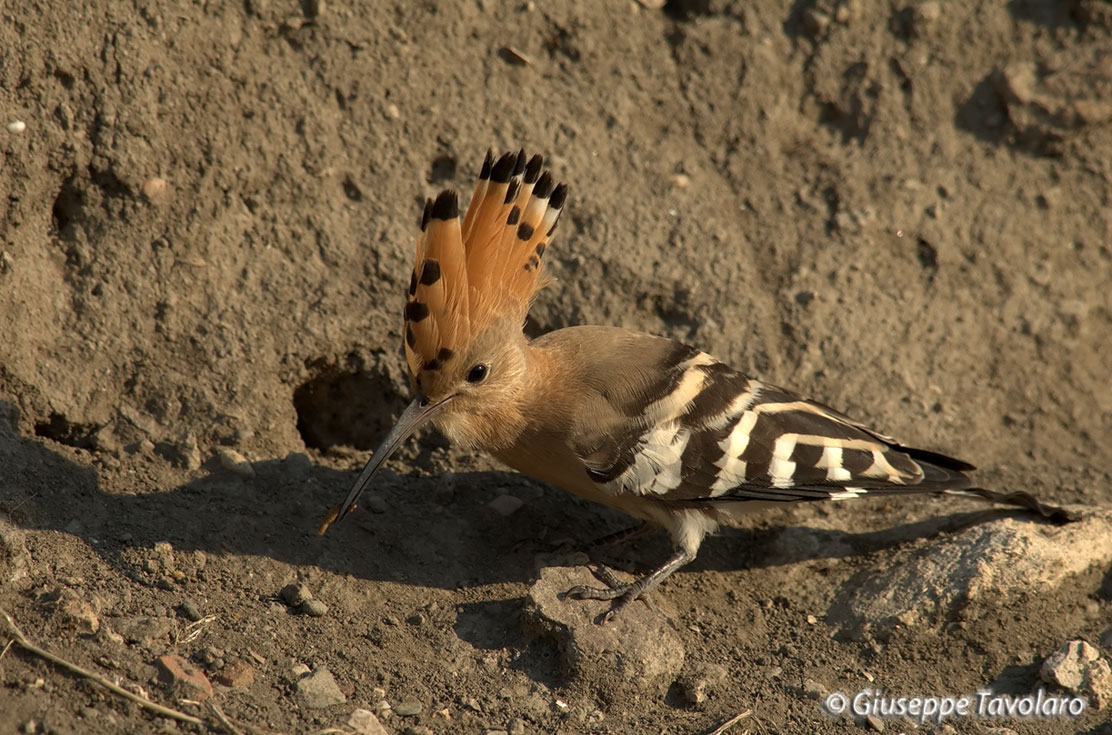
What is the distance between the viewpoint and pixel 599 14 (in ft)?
15.8

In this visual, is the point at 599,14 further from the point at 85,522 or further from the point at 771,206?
the point at 85,522

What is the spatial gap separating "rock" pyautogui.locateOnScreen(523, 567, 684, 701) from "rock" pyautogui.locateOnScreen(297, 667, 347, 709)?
0.67 m

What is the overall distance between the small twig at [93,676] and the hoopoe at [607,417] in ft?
3.11

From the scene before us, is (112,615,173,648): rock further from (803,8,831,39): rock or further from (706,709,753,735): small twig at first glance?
(803,8,831,39): rock

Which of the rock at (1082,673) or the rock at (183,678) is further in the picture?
the rock at (1082,673)

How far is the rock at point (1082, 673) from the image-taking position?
3396mm

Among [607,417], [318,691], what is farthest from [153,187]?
[318,691]

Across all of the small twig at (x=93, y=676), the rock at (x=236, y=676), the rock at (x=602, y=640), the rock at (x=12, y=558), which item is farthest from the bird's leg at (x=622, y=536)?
the rock at (x=12, y=558)

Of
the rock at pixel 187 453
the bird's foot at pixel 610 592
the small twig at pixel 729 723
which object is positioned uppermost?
the bird's foot at pixel 610 592

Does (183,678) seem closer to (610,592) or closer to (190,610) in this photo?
(190,610)

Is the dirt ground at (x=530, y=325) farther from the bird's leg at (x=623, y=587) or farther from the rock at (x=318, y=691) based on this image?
the bird's leg at (x=623, y=587)

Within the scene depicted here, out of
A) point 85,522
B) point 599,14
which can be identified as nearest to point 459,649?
point 85,522

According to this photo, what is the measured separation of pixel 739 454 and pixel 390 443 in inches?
50.5

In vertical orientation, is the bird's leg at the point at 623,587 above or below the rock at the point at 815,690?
above
